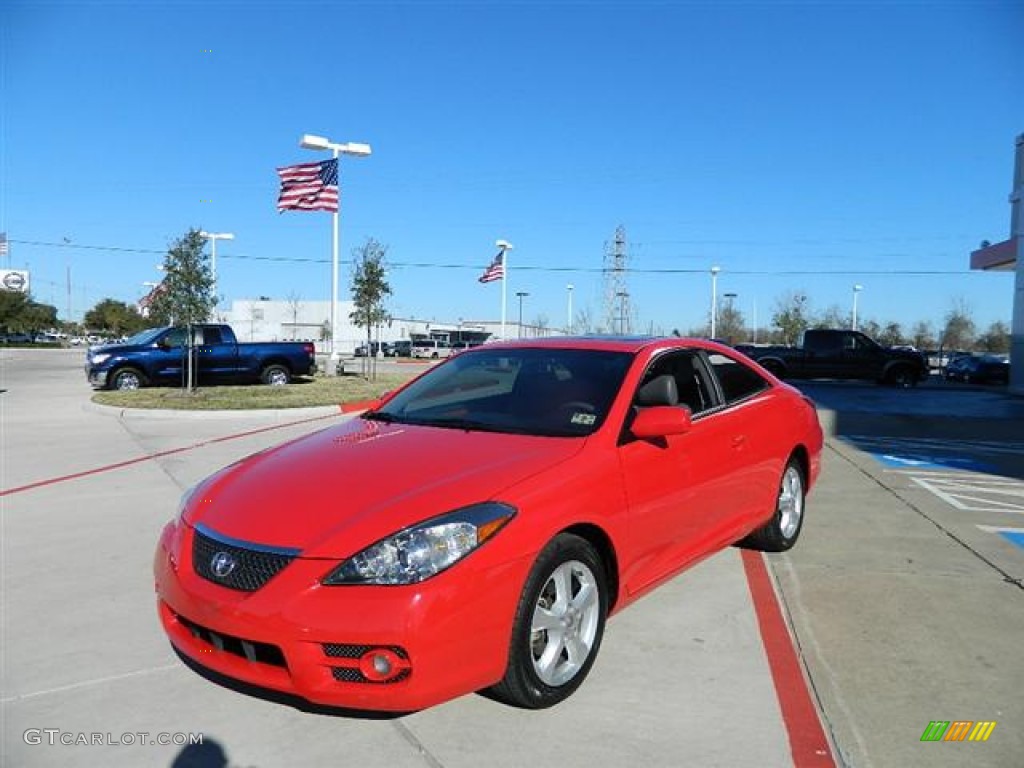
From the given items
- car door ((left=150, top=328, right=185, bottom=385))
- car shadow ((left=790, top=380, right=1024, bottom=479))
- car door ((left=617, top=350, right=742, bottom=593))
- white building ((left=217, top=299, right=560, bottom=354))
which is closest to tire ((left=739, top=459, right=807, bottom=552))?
car door ((left=617, top=350, right=742, bottom=593))

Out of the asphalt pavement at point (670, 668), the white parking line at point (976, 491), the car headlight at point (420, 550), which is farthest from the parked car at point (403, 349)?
the car headlight at point (420, 550)

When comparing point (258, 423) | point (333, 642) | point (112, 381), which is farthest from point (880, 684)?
point (112, 381)

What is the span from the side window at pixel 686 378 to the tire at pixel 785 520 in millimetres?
1110

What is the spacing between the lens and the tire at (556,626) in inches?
121

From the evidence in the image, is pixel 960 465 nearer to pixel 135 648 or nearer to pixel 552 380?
pixel 552 380

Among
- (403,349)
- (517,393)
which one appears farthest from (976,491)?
(403,349)

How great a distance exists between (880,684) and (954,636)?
85cm

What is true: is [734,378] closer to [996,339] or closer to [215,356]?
[215,356]

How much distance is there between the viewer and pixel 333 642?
2750 millimetres

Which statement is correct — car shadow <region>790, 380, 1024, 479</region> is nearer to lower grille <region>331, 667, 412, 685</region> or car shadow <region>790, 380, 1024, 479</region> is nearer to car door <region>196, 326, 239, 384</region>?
lower grille <region>331, 667, 412, 685</region>

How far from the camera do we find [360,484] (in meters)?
3.29

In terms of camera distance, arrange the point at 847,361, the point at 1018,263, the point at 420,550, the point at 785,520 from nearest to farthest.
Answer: the point at 420,550 → the point at 785,520 → the point at 1018,263 → the point at 847,361

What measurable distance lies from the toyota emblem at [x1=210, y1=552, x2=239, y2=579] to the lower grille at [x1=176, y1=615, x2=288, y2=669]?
0.69 feet

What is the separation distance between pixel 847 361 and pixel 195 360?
65.6 feet
